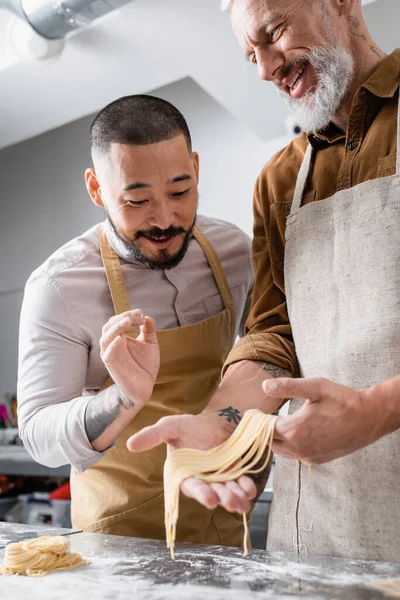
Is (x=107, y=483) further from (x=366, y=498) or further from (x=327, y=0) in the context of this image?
(x=327, y=0)

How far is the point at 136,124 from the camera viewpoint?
6.36ft

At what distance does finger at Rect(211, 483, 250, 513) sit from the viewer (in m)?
1.10

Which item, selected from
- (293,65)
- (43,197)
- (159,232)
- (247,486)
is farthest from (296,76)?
(43,197)

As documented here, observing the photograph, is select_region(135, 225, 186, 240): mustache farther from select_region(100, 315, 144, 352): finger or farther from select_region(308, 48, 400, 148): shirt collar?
select_region(308, 48, 400, 148): shirt collar

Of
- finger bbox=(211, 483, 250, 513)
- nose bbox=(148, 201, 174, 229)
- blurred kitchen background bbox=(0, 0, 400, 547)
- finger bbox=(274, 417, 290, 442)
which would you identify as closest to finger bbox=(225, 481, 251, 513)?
finger bbox=(211, 483, 250, 513)

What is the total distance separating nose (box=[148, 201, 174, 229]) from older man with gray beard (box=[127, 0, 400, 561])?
0.25m

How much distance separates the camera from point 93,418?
1823mm

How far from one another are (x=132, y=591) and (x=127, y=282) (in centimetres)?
102

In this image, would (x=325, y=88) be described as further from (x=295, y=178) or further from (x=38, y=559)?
(x=38, y=559)

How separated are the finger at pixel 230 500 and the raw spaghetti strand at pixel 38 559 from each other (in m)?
0.49

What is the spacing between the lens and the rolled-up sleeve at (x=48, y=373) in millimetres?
1897

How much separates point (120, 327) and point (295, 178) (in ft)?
2.06

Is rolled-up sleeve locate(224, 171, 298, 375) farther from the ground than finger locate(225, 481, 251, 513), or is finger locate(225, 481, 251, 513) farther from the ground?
rolled-up sleeve locate(224, 171, 298, 375)

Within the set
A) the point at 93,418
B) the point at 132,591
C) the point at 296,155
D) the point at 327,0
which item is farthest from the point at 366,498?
the point at 327,0
